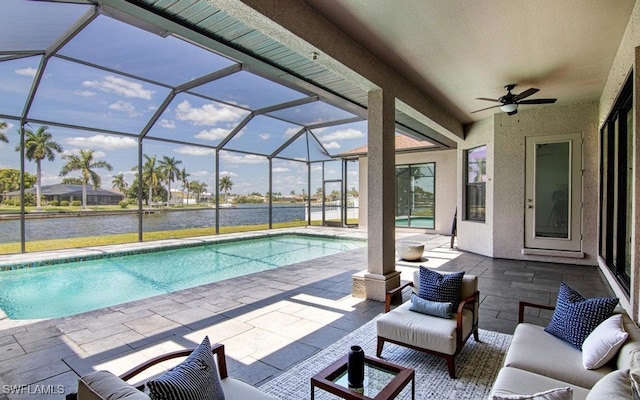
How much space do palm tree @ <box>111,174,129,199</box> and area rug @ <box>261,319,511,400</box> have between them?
14.1 m

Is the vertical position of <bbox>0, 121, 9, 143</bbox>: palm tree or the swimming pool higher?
<bbox>0, 121, 9, 143</bbox>: palm tree

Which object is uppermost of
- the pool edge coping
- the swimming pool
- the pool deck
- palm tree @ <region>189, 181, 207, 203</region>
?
palm tree @ <region>189, 181, 207, 203</region>

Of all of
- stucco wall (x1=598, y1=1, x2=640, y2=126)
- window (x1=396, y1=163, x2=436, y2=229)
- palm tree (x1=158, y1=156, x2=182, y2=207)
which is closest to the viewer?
stucco wall (x1=598, y1=1, x2=640, y2=126)

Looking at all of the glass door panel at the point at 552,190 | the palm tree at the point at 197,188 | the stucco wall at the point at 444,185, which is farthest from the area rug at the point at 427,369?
the palm tree at the point at 197,188

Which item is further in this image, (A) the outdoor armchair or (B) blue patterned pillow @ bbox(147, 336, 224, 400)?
(A) the outdoor armchair

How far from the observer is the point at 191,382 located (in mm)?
1398

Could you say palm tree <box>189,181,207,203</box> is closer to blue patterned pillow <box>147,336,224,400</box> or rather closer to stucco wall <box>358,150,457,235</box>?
stucco wall <box>358,150,457,235</box>

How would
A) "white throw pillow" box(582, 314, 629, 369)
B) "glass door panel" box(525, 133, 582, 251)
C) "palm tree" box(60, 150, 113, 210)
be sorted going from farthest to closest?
1. "palm tree" box(60, 150, 113, 210)
2. "glass door panel" box(525, 133, 582, 251)
3. "white throw pillow" box(582, 314, 629, 369)

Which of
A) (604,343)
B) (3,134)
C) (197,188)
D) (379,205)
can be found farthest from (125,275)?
(197,188)

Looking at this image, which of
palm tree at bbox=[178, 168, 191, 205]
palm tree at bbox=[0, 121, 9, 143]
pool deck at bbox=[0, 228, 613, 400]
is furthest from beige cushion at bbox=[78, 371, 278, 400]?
palm tree at bbox=[178, 168, 191, 205]

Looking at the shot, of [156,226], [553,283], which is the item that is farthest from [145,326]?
[156,226]

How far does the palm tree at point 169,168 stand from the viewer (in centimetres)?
1530

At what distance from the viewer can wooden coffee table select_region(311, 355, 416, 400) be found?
1760 millimetres

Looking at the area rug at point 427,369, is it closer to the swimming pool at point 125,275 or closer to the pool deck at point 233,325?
the pool deck at point 233,325
